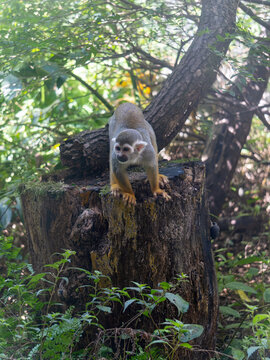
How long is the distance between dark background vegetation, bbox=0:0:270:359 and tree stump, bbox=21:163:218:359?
0.55 meters

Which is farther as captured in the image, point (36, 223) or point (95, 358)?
point (36, 223)

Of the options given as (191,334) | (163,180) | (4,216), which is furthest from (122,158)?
(4,216)

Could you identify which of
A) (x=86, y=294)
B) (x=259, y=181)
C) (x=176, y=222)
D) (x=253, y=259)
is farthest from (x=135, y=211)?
(x=259, y=181)

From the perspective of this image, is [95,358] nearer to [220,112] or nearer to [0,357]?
[0,357]

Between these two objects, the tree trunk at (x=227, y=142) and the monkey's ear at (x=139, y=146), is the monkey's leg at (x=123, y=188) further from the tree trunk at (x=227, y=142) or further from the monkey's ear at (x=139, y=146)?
the tree trunk at (x=227, y=142)

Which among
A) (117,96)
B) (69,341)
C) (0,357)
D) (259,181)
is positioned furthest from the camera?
(117,96)

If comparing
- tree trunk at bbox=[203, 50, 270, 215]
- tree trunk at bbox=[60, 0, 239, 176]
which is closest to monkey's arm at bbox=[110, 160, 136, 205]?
tree trunk at bbox=[60, 0, 239, 176]

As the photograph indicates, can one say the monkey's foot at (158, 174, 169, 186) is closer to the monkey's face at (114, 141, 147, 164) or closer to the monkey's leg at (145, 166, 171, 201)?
the monkey's leg at (145, 166, 171, 201)

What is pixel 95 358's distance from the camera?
8.52 ft

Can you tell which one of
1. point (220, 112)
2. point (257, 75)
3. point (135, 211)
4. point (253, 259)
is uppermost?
point (257, 75)

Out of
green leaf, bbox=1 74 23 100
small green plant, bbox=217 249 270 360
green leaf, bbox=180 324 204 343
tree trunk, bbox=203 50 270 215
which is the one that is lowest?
small green plant, bbox=217 249 270 360

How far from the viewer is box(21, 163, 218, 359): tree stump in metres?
3.16

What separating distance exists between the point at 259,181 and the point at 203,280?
9.76ft

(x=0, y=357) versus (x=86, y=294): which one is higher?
(x=0, y=357)
